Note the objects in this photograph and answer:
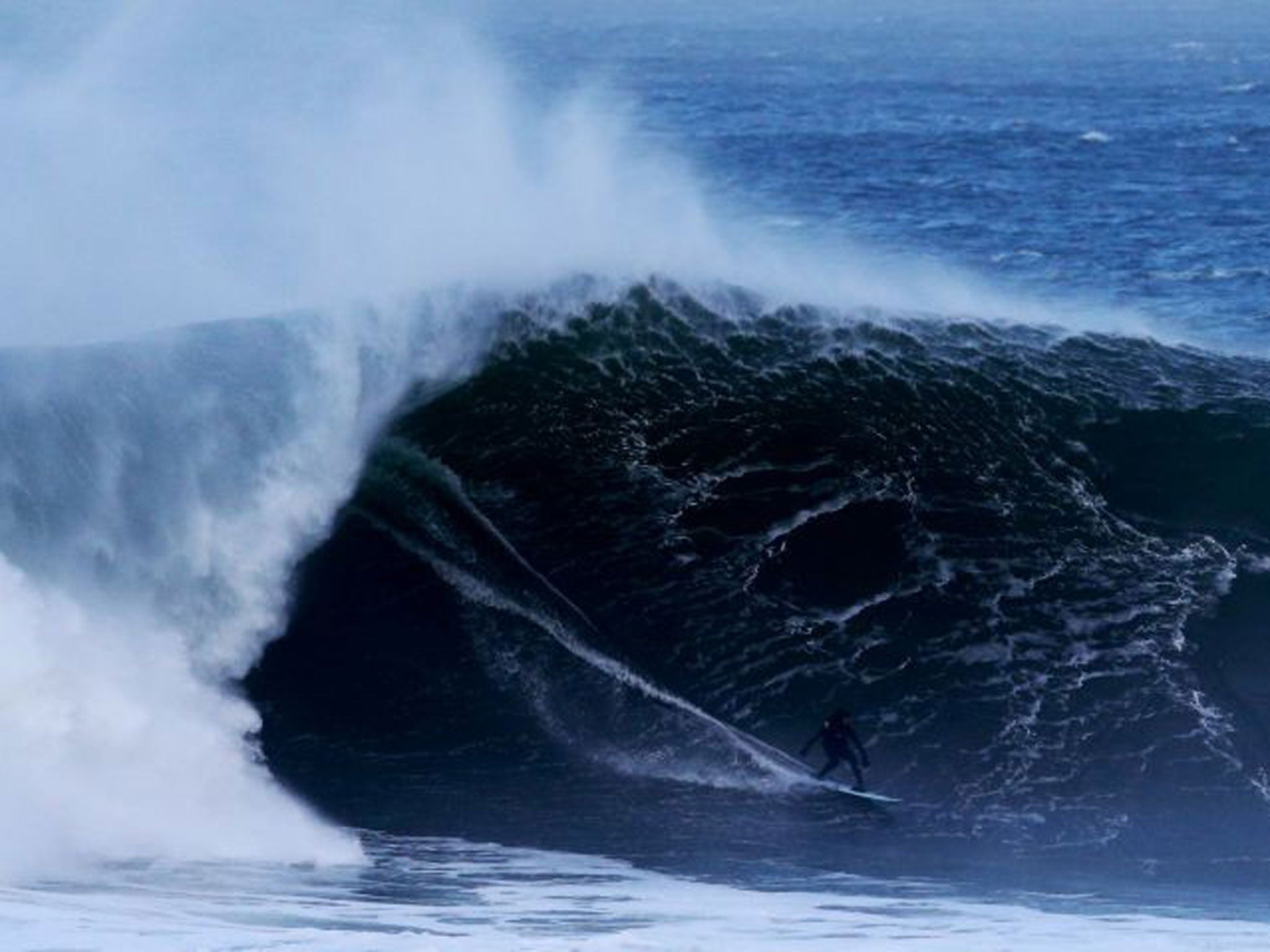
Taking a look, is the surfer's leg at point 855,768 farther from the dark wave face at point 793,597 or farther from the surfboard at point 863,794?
the dark wave face at point 793,597

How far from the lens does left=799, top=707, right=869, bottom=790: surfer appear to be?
17.1 metres

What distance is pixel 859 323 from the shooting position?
22953 mm

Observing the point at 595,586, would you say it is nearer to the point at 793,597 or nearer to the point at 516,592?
the point at 516,592

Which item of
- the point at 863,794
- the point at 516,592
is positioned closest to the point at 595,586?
the point at 516,592

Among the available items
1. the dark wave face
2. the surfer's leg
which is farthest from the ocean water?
the surfer's leg

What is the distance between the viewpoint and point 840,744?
17.1 m

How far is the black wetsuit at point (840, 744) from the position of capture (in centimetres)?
1706

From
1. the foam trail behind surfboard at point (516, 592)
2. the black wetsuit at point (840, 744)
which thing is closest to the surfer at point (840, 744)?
the black wetsuit at point (840, 744)

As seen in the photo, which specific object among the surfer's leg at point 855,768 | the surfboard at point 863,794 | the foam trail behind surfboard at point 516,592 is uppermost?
the foam trail behind surfboard at point 516,592

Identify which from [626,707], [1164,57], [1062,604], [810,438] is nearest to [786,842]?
[626,707]

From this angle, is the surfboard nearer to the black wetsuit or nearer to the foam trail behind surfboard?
the black wetsuit

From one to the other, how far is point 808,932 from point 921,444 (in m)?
7.83

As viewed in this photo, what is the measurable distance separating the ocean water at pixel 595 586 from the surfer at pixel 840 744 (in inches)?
12.1

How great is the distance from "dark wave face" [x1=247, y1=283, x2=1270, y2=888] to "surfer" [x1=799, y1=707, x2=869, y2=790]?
30 centimetres
